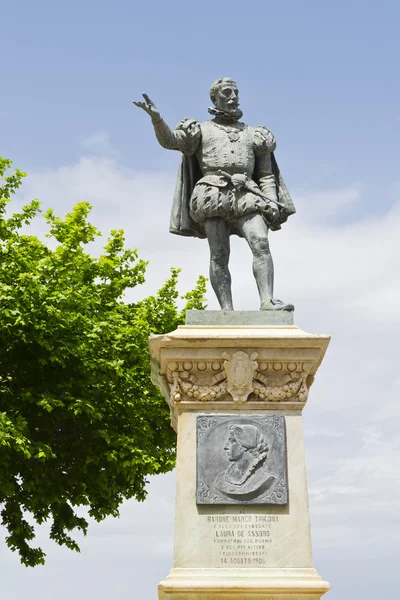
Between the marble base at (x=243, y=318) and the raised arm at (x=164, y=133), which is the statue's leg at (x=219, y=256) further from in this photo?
the raised arm at (x=164, y=133)

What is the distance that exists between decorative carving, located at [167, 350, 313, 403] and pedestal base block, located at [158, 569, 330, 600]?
1691 mm

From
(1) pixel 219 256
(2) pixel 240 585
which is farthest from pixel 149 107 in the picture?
(2) pixel 240 585

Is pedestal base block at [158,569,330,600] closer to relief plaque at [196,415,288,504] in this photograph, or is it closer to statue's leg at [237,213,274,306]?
relief plaque at [196,415,288,504]

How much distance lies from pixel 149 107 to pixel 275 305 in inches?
103

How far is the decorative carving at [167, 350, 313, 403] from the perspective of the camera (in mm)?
8688

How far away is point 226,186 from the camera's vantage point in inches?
388

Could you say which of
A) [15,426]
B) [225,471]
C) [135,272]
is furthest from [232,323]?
[135,272]

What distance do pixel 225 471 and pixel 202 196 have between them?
3.21 meters

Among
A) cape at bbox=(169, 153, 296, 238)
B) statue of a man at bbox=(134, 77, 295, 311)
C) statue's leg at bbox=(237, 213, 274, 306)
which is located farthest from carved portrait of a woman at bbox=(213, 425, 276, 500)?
cape at bbox=(169, 153, 296, 238)

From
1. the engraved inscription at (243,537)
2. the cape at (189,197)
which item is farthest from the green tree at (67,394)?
the engraved inscription at (243,537)

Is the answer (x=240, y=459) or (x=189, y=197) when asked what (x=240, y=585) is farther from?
(x=189, y=197)

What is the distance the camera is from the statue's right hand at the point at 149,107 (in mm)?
9492

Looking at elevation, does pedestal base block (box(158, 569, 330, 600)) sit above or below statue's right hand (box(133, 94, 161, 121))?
below

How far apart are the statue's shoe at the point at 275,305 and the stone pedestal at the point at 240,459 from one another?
0.91 ft
